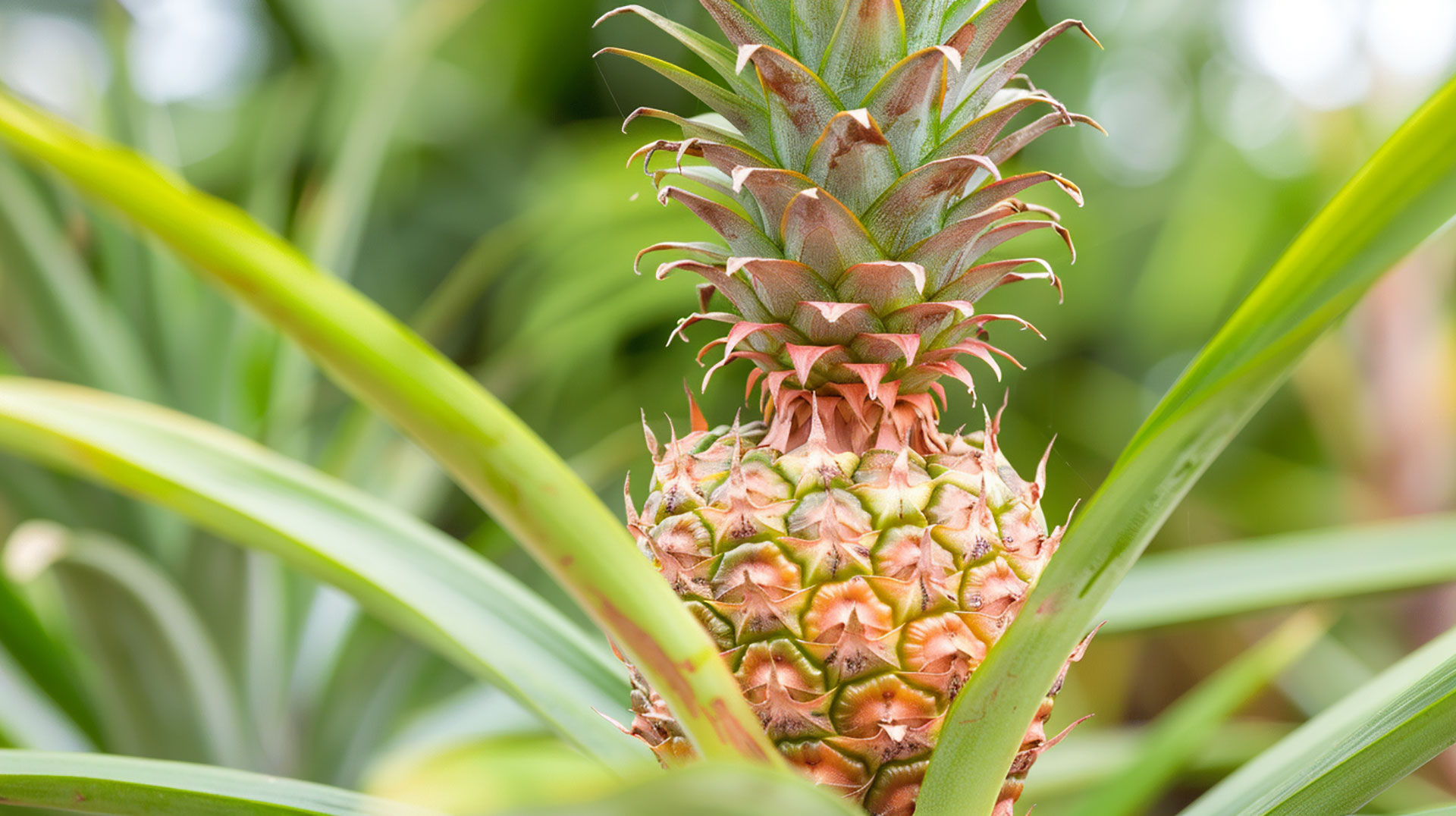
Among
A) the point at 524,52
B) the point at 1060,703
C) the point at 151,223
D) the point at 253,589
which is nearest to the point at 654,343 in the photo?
the point at 524,52

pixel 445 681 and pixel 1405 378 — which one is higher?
pixel 1405 378

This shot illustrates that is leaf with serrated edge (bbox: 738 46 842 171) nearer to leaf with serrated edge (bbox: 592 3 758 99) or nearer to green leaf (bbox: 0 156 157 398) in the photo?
leaf with serrated edge (bbox: 592 3 758 99)

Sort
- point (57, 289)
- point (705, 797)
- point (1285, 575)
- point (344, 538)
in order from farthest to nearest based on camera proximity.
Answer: point (57, 289), point (1285, 575), point (344, 538), point (705, 797)

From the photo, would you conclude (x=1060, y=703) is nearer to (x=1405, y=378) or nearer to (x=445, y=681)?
(x=1405, y=378)

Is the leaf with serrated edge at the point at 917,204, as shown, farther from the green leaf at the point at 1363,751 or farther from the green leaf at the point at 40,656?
the green leaf at the point at 40,656


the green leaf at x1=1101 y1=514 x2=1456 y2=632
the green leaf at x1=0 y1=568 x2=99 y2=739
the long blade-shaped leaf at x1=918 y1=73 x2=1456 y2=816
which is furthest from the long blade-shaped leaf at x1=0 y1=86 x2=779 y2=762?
the green leaf at x1=0 y1=568 x2=99 y2=739

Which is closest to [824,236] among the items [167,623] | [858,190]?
[858,190]

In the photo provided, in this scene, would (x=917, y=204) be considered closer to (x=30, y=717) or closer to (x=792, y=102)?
(x=792, y=102)
